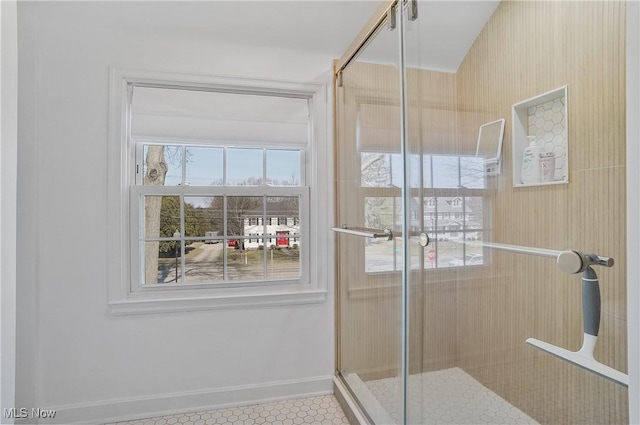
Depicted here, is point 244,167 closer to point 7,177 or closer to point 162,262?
point 162,262

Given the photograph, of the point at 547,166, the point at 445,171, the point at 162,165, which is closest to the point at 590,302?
the point at 547,166

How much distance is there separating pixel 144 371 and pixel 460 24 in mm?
2094

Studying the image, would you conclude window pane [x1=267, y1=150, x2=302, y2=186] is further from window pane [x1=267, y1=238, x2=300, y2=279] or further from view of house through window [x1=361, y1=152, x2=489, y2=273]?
view of house through window [x1=361, y1=152, x2=489, y2=273]

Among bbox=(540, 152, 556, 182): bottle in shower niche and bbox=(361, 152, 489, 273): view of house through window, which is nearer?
bbox=(540, 152, 556, 182): bottle in shower niche

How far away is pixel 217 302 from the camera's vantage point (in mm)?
1855

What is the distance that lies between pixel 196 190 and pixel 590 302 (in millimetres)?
1767

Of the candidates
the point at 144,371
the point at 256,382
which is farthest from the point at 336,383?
the point at 144,371

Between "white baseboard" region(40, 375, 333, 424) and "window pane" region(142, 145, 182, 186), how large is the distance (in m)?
1.15

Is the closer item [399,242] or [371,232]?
[399,242]

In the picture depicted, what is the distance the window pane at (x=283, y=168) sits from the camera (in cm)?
202

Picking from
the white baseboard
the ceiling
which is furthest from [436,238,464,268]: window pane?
the white baseboard

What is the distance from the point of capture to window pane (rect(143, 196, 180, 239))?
188 centimetres

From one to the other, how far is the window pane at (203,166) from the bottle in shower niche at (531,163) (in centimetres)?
154

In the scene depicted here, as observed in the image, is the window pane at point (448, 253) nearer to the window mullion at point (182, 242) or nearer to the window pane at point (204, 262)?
the window pane at point (204, 262)
